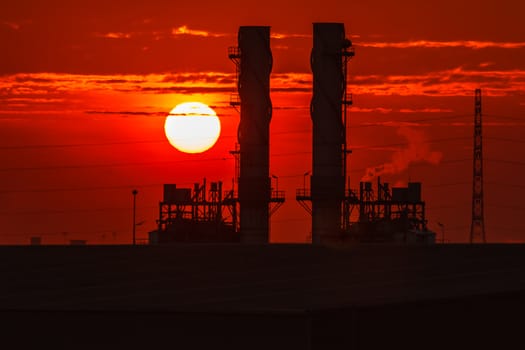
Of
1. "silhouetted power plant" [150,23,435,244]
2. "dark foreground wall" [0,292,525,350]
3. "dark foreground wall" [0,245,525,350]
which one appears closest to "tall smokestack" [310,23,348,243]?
"silhouetted power plant" [150,23,435,244]

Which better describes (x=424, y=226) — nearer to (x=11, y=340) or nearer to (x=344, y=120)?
(x=344, y=120)

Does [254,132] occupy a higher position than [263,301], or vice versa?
[254,132]

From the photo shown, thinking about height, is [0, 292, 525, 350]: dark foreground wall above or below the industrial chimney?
below

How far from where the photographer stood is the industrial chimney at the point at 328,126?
87188 mm

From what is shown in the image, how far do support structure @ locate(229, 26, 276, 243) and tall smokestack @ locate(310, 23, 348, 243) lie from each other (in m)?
3.91

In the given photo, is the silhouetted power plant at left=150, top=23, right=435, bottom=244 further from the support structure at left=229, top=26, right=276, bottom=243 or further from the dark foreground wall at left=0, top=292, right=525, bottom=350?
the dark foreground wall at left=0, top=292, right=525, bottom=350

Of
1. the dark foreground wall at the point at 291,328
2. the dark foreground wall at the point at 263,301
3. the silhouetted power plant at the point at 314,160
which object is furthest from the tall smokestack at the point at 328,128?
the dark foreground wall at the point at 291,328

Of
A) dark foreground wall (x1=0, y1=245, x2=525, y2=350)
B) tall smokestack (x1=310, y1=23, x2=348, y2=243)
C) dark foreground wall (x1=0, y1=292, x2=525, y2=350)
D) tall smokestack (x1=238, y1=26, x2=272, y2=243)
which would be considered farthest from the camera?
tall smokestack (x1=238, y1=26, x2=272, y2=243)

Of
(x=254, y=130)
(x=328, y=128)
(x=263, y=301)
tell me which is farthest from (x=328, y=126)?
(x=263, y=301)

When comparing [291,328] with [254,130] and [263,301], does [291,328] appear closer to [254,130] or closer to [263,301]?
[263,301]


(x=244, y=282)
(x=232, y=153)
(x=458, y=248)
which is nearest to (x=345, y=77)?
(x=232, y=153)

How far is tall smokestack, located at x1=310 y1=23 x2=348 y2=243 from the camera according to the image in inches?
3433

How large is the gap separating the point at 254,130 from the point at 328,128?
5.97 meters

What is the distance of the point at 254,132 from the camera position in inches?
3474
